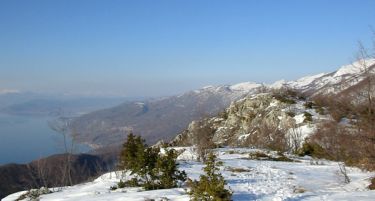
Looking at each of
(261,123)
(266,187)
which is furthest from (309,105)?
(266,187)

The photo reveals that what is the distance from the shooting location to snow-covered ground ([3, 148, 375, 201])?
16062 mm

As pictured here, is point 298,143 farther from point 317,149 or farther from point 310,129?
point 317,149

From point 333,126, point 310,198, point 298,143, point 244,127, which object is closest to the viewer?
point 310,198

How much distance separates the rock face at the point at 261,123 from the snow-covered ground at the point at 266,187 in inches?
644

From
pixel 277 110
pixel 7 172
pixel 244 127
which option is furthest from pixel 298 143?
pixel 7 172

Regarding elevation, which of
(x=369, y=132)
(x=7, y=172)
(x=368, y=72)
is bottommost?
(x=7, y=172)

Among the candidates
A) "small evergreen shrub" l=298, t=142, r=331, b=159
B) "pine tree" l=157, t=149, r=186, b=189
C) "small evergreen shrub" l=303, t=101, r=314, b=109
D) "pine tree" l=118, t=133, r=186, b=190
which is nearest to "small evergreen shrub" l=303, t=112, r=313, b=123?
"small evergreen shrub" l=303, t=101, r=314, b=109

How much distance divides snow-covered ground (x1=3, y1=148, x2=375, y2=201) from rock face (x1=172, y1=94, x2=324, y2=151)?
16362 mm

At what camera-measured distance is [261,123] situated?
184 feet

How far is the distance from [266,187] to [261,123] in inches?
1502

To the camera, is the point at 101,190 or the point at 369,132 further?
the point at 101,190

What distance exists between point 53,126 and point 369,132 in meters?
27.9

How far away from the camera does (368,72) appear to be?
2134 cm

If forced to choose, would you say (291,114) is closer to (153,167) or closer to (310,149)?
(310,149)
